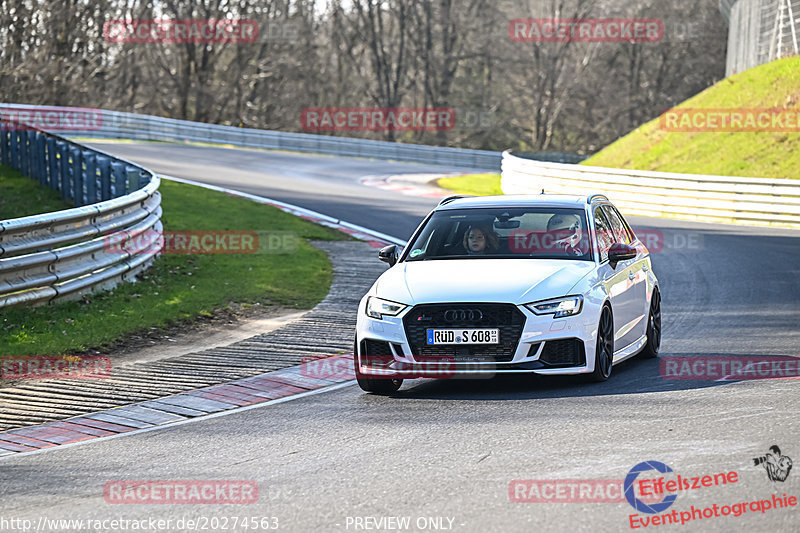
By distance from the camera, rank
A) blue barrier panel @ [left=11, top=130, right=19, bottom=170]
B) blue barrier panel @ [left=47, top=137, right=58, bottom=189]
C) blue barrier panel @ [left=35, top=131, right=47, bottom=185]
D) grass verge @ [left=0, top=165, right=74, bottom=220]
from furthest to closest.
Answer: blue barrier panel @ [left=11, top=130, right=19, bottom=170] → blue barrier panel @ [left=35, top=131, right=47, bottom=185] → blue barrier panel @ [left=47, top=137, right=58, bottom=189] → grass verge @ [left=0, top=165, right=74, bottom=220]

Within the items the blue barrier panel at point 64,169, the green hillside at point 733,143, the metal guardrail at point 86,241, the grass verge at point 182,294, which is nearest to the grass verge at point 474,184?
the green hillside at point 733,143

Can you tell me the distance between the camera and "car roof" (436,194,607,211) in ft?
33.6

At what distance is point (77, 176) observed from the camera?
2042 cm

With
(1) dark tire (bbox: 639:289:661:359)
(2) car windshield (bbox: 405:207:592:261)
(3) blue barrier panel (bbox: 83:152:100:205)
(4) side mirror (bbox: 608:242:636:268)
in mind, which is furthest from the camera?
(3) blue barrier panel (bbox: 83:152:100:205)

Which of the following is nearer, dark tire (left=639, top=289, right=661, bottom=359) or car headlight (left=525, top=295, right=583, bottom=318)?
car headlight (left=525, top=295, right=583, bottom=318)

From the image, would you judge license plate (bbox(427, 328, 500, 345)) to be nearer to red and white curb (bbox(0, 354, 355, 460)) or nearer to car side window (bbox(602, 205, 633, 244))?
red and white curb (bbox(0, 354, 355, 460))

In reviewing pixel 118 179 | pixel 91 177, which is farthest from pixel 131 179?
pixel 91 177

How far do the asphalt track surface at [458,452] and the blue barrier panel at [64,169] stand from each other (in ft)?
42.9

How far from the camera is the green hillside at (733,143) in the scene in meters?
30.9

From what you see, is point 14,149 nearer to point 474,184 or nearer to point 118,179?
point 118,179

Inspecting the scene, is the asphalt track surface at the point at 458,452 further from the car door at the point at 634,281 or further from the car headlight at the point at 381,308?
the car headlight at the point at 381,308

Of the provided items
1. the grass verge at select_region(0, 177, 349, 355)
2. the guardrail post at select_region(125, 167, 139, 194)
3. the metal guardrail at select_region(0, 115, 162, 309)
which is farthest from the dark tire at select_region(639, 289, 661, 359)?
the guardrail post at select_region(125, 167, 139, 194)

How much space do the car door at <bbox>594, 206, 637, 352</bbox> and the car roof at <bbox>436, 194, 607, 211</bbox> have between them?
0.22m

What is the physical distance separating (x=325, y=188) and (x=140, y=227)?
625 inches
